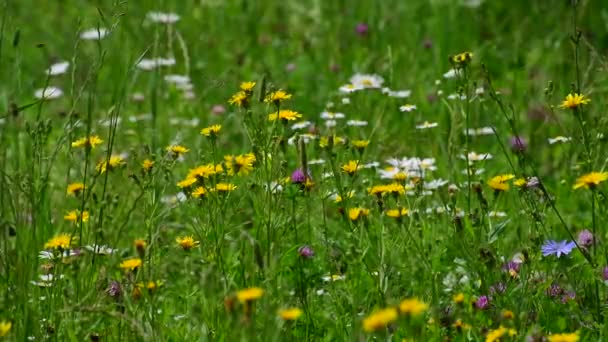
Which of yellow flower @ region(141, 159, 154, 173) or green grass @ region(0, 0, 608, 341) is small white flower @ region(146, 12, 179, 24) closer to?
green grass @ region(0, 0, 608, 341)

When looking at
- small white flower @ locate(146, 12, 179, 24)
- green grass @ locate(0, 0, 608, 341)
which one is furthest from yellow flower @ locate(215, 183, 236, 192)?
small white flower @ locate(146, 12, 179, 24)

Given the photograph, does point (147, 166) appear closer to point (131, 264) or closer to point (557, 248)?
point (131, 264)

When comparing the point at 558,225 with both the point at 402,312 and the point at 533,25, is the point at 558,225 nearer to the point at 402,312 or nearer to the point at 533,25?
the point at 402,312

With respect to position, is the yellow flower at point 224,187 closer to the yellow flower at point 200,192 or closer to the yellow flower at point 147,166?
the yellow flower at point 200,192

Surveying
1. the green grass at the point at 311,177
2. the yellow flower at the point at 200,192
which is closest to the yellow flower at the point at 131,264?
the green grass at the point at 311,177

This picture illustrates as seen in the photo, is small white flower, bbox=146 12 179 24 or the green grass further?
small white flower, bbox=146 12 179 24

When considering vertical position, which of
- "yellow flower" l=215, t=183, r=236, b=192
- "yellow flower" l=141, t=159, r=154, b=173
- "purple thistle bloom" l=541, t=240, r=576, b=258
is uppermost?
"yellow flower" l=141, t=159, r=154, b=173

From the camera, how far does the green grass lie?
1.90m

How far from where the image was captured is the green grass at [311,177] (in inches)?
74.8

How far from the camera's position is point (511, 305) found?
1.84 m

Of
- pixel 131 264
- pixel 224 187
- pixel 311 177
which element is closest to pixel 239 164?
pixel 224 187

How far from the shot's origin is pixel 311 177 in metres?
2.56

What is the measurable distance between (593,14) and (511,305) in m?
2.99

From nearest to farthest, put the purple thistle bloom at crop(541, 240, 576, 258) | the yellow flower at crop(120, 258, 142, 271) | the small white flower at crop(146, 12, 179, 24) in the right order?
1. the yellow flower at crop(120, 258, 142, 271)
2. the purple thistle bloom at crop(541, 240, 576, 258)
3. the small white flower at crop(146, 12, 179, 24)
